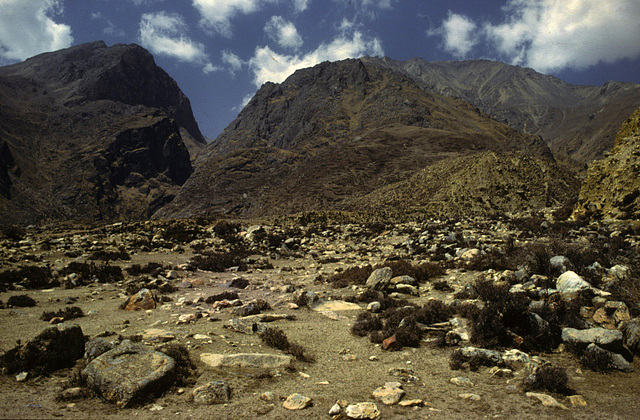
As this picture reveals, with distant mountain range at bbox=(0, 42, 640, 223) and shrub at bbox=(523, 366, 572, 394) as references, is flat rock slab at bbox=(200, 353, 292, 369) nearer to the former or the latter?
shrub at bbox=(523, 366, 572, 394)

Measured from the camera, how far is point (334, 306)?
8062mm

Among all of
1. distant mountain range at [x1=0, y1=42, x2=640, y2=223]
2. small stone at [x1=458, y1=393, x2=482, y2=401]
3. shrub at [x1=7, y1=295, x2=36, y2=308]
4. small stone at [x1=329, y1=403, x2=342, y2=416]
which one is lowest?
small stone at [x1=458, y1=393, x2=482, y2=401]

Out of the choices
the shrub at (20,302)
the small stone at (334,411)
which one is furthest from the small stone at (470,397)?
the shrub at (20,302)

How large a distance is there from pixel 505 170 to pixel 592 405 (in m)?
27.7

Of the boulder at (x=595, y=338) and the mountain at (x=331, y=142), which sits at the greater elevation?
the mountain at (x=331, y=142)

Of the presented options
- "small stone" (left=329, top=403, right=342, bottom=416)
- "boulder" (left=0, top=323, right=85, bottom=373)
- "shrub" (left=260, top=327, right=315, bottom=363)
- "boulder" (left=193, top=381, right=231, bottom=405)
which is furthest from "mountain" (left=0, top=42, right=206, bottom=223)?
"small stone" (left=329, top=403, right=342, bottom=416)

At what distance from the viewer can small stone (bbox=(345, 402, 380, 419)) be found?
358cm

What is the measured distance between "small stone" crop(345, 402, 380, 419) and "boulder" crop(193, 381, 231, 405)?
4.85 ft

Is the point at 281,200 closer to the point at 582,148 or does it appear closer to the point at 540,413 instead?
the point at 540,413

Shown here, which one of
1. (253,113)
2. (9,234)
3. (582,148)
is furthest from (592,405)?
(582,148)

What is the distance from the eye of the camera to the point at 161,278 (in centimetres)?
1093

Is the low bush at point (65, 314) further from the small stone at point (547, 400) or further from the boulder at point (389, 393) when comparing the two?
the small stone at point (547, 400)

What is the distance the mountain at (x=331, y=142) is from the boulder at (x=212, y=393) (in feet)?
126

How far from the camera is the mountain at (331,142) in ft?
214
